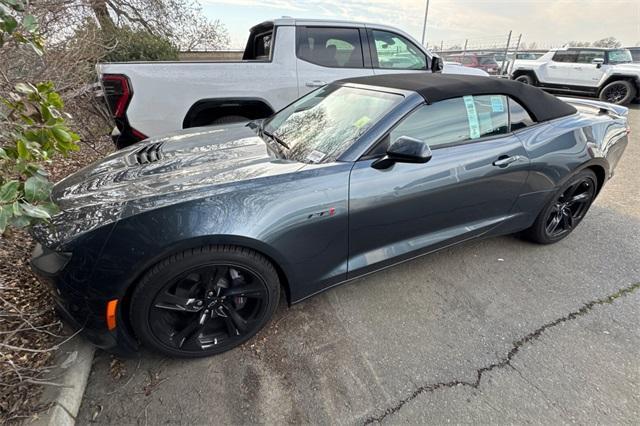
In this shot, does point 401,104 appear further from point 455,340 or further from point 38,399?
point 38,399

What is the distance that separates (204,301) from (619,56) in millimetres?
14552

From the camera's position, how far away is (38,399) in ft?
5.15

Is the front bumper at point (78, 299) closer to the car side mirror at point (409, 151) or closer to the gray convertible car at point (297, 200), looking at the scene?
the gray convertible car at point (297, 200)

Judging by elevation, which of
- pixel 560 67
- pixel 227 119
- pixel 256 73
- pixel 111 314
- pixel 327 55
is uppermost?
pixel 327 55

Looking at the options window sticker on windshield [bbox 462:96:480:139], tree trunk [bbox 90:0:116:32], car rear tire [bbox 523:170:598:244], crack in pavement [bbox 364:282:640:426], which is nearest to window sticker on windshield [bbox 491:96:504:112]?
window sticker on windshield [bbox 462:96:480:139]

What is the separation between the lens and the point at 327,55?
454 cm

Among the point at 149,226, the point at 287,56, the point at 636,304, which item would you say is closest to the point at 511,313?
the point at 636,304

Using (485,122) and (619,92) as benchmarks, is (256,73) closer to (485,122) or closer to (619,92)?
(485,122)

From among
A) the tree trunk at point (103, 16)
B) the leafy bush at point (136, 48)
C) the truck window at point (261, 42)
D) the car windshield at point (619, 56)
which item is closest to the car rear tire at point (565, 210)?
the truck window at point (261, 42)

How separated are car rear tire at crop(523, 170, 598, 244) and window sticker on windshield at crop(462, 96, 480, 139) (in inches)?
40.7

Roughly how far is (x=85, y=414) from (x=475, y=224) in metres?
2.68

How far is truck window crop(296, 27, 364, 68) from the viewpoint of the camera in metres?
4.40

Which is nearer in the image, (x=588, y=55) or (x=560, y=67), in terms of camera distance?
(x=588, y=55)

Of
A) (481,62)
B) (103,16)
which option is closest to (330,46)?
(103,16)
